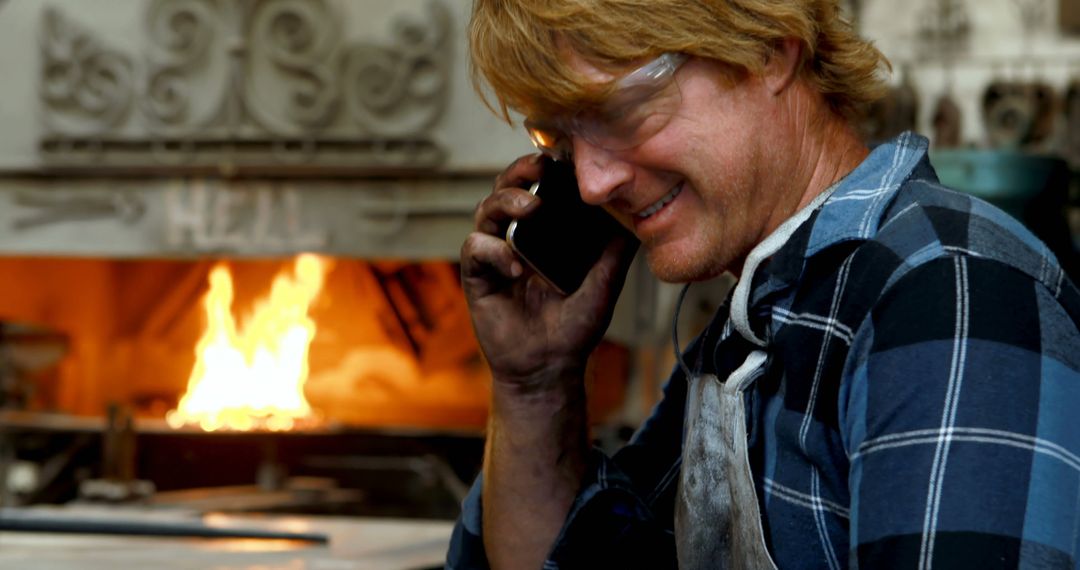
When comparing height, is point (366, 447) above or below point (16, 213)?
below

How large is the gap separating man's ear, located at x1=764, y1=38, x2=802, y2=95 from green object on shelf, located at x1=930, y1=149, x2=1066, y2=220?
1.96 meters

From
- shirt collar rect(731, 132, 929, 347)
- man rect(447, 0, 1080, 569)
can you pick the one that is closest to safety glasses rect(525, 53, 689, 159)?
man rect(447, 0, 1080, 569)

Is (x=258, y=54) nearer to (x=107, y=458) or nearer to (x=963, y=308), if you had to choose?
(x=107, y=458)

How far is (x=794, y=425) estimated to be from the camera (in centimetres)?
133

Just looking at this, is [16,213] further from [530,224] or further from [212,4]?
[530,224]

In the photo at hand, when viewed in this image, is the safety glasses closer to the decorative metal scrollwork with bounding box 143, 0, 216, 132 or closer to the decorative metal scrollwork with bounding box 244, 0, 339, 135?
the decorative metal scrollwork with bounding box 244, 0, 339, 135

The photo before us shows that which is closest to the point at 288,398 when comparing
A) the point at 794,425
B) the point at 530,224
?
the point at 530,224

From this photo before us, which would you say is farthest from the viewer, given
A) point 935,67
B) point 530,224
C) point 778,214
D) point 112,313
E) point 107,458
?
point 112,313

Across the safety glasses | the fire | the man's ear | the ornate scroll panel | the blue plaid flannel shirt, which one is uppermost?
the ornate scroll panel

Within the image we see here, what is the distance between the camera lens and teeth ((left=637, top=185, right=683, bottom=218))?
5.01ft

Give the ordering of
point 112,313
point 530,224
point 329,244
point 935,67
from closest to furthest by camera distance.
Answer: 1. point 530,224
2. point 935,67
3. point 329,244
4. point 112,313

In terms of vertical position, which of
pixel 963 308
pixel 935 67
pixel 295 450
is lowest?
pixel 295 450

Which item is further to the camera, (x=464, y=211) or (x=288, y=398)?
(x=288, y=398)

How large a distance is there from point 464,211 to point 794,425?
18.2 ft
